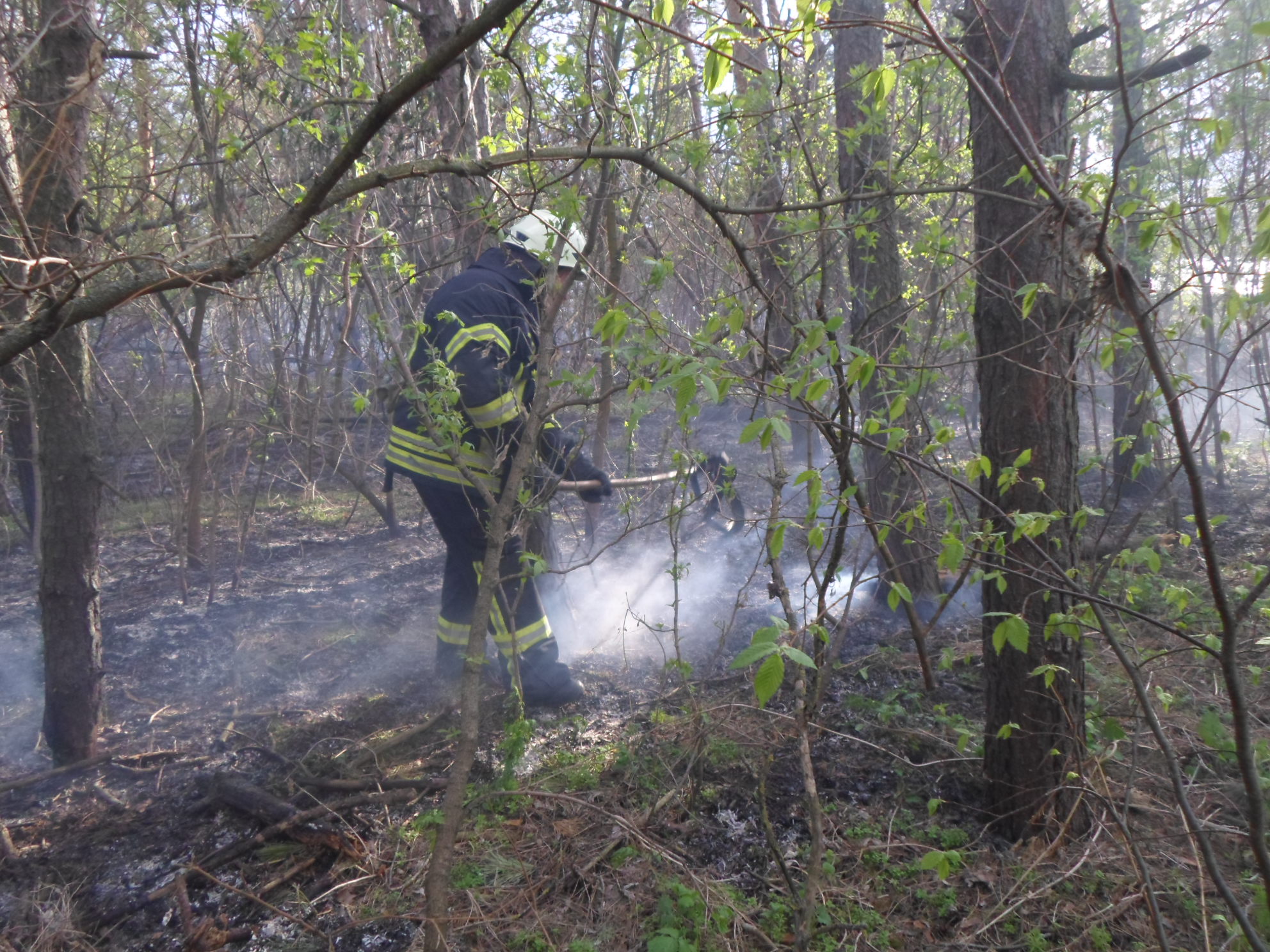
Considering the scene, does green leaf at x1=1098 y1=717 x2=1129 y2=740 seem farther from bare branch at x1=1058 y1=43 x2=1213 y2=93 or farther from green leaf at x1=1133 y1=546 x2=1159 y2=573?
bare branch at x1=1058 y1=43 x2=1213 y2=93

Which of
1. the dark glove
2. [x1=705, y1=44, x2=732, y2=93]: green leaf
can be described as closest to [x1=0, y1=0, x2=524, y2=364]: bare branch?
[x1=705, y1=44, x2=732, y2=93]: green leaf

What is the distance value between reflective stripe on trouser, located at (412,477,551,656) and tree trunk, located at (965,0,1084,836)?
2.07 meters

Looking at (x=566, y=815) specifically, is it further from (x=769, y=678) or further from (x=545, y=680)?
(x=769, y=678)

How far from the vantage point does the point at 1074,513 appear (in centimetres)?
252

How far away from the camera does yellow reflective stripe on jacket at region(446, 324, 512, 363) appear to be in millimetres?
3244

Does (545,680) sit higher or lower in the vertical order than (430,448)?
lower

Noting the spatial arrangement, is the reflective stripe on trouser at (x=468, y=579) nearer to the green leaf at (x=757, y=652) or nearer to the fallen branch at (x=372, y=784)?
the fallen branch at (x=372, y=784)

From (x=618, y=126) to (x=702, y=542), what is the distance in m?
3.65

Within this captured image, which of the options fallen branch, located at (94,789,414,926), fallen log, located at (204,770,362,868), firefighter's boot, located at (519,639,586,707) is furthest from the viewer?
firefighter's boot, located at (519,639,586,707)

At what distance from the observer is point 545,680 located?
13.0 feet

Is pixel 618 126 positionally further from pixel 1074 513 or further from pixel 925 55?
pixel 1074 513

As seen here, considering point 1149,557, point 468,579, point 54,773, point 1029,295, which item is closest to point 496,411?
point 468,579

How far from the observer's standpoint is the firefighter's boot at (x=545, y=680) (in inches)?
156

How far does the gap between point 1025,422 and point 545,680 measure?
8.18ft
